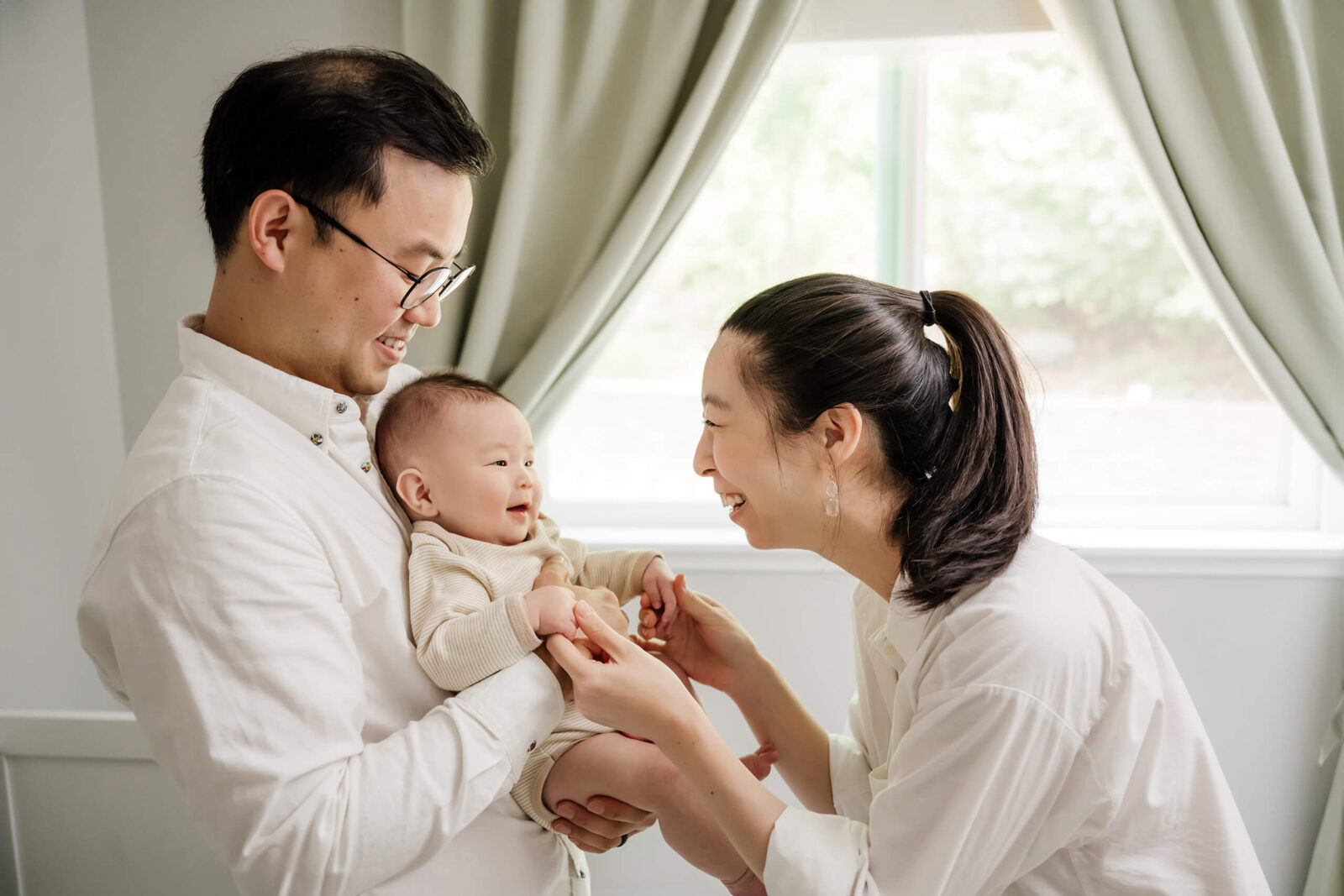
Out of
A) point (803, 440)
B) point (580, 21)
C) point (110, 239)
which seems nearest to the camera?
point (803, 440)

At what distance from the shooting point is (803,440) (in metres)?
1.45

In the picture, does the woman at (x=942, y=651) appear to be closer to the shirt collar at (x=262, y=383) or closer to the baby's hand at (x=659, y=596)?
the baby's hand at (x=659, y=596)

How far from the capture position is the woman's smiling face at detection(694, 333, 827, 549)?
1.46 m

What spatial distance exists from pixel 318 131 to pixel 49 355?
1791 millimetres

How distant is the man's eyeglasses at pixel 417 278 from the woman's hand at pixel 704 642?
70cm

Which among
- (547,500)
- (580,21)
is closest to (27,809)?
(547,500)

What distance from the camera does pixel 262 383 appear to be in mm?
1270

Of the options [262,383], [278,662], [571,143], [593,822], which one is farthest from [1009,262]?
[278,662]

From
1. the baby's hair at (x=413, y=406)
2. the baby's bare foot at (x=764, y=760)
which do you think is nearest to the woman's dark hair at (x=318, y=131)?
the baby's hair at (x=413, y=406)

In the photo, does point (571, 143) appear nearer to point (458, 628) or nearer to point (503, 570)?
point (503, 570)

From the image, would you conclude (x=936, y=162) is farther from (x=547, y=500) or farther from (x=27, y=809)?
(x=27, y=809)

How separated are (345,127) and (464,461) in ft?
1.82

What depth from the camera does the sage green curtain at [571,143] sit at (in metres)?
2.38

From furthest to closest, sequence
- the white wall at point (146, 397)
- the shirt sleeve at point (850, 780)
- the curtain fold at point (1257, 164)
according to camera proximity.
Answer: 1. the white wall at point (146, 397)
2. the curtain fold at point (1257, 164)
3. the shirt sleeve at point (850, 780)
